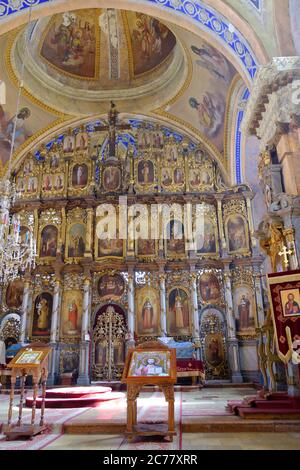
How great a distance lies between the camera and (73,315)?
1330cm

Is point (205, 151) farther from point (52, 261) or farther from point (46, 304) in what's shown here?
point (46, 304)

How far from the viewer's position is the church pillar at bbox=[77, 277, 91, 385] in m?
12.2

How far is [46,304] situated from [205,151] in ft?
27.4

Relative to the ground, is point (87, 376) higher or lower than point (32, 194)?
lower

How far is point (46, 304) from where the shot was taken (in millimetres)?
13508

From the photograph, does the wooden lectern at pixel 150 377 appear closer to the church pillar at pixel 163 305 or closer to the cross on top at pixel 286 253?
the cross on top at pixel 286 253

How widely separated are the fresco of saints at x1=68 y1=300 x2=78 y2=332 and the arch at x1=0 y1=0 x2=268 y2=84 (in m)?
8.51

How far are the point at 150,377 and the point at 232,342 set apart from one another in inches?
339

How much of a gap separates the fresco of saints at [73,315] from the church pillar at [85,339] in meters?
0.40

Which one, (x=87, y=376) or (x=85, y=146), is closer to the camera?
(x=87, y=376)

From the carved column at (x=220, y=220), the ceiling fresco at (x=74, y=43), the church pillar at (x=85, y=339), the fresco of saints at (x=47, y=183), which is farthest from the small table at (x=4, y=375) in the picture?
the ceiling fresco at (x=74, y=43)

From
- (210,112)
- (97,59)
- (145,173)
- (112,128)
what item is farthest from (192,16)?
(97,59)

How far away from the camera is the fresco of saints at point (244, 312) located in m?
12.7
